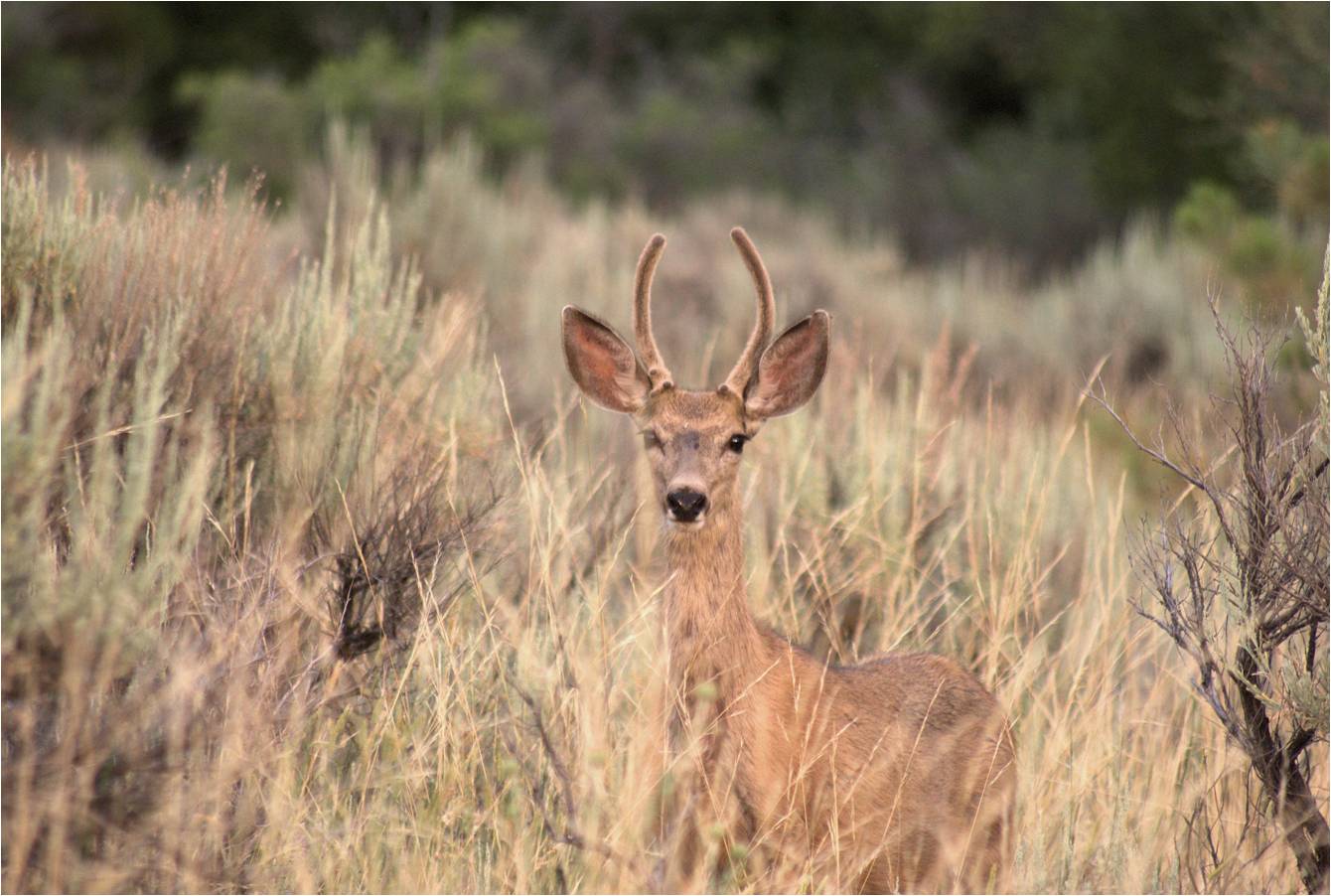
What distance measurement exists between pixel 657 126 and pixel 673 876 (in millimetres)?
20925

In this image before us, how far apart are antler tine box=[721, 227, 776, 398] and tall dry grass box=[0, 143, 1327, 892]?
0.63 metres

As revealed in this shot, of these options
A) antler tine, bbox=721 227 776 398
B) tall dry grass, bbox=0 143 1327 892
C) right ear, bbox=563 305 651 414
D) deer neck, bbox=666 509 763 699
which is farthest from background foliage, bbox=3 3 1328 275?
deer neck, bbox=666 509 763 699

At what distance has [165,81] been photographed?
2572 cm

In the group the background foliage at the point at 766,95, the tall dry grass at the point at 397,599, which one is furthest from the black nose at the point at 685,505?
the background foliage at the point at 766,95

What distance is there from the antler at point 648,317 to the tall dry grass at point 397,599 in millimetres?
434

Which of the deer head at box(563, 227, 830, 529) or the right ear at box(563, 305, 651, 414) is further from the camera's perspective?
the right ear at box(563, 305, 651, 414)

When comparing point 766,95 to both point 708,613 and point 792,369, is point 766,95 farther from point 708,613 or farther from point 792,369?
point 708,613

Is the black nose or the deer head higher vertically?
the deer head

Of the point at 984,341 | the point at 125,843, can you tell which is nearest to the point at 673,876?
the point at 125,843

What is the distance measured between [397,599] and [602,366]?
89cm

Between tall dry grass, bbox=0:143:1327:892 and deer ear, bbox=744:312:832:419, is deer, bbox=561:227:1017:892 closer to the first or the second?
deer ear, bbox=744:312:832:419

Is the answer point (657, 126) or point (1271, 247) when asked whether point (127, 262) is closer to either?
point (1271, 247)

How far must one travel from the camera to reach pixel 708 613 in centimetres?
467

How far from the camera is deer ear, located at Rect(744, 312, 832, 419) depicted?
16.9 feet
